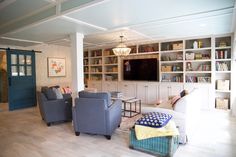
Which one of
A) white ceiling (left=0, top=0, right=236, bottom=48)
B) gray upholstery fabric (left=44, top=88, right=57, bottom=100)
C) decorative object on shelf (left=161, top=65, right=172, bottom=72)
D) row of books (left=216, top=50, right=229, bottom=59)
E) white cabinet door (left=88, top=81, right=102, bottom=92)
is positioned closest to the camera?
white ceiling (left=0, top=0, right=236, bottom=48)

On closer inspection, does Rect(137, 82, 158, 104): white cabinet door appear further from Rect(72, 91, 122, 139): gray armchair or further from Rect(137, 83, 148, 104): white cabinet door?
Rect(72, 91, 122, 139): gray armchair

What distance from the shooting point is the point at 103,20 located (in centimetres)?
322

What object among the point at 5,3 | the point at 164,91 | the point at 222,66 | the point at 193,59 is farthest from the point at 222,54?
the point at 5,3

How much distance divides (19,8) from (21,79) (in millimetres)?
3844

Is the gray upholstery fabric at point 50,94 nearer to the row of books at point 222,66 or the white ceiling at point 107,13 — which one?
the white ceiling at point 107,13

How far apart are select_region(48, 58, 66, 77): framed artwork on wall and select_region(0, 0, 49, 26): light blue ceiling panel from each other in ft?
11.4

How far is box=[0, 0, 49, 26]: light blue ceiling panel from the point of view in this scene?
8.78 feet

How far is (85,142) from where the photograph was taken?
3.12 m

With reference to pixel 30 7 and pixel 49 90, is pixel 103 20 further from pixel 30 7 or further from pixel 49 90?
pixel 49 90

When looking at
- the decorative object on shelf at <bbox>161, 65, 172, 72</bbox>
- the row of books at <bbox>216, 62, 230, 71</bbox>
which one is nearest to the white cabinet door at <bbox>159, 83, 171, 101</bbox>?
the decorative object on shelf at <bbox>161, 65, 172, 72</bbox>

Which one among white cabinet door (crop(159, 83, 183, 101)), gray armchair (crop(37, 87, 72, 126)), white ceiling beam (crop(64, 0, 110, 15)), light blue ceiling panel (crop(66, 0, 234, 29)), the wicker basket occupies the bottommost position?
the wicker basket

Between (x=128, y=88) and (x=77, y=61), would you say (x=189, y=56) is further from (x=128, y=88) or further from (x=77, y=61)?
(x=77, y=61)

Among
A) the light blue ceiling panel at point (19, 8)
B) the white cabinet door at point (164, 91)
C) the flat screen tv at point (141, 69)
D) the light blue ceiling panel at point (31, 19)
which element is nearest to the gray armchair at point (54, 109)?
the light blue ceiling panel at point (31, 19)

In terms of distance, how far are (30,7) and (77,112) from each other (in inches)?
79.6
